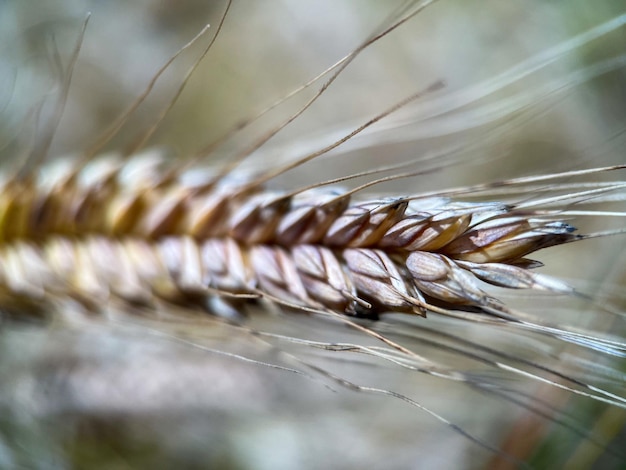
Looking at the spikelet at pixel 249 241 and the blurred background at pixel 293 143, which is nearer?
the spikelet at pixel 249 241

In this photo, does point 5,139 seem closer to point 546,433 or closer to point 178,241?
point 178,241

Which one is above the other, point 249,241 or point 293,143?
point 293,143

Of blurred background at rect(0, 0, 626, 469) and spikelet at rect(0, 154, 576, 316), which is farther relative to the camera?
blurred background at rect(0, 0, 626, 469)

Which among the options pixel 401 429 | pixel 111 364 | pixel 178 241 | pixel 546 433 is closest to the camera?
pixel 178 241

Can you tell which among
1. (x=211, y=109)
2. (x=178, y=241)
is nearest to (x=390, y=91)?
(x=211, y=109)

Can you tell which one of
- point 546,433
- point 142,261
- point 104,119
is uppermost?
point 104,119

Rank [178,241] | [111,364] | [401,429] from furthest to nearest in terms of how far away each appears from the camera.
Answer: [401,429]
[111,364]
[178,241]

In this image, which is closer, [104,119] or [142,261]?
[142,261]

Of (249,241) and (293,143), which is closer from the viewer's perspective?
(249,241)
